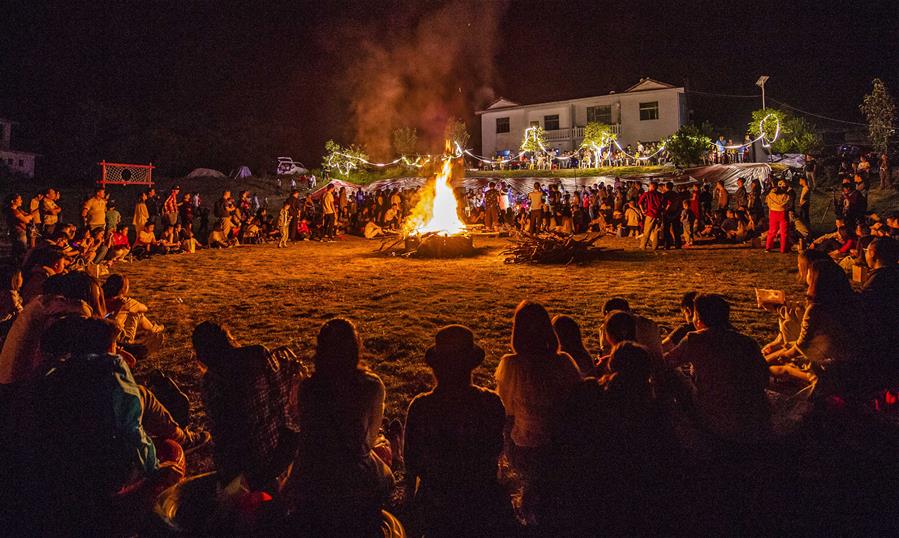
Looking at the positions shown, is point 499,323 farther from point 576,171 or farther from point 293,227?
point 576,171

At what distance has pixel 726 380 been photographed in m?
3.33

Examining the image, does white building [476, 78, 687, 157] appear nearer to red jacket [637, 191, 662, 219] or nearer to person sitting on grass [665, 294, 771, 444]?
red jacket [637, 191, 662, 219]

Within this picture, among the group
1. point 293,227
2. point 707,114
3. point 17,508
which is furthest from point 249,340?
point 707,114

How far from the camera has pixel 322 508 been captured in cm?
268

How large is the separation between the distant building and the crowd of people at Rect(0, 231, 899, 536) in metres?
59.8

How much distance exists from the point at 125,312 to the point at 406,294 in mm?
4612

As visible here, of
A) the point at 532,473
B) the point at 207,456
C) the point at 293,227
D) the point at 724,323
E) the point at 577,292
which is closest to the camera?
the point at 532,473

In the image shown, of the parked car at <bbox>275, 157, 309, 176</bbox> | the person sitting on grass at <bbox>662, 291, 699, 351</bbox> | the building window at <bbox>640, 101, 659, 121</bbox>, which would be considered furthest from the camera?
the parked car at <bbox>275, 157, 309, 176</bbox>

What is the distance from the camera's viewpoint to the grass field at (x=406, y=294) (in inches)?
251

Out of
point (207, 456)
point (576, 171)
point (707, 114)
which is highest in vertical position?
Answer: point (707, 114)

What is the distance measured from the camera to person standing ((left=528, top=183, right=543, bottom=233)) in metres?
19.7

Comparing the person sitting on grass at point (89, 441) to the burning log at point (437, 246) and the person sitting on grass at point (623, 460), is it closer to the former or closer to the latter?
the person sitting on grass at point (623, 460)

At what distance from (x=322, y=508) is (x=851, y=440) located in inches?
136

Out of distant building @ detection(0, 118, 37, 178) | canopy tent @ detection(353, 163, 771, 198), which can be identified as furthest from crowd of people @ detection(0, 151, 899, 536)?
distant building @ detection(0, 118, 37, 178)
